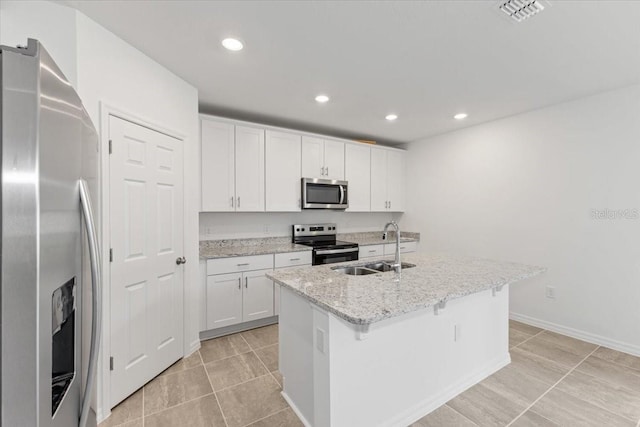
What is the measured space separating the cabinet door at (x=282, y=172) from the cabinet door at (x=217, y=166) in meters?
0.46

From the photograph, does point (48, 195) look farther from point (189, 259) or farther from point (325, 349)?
point (189, 259)

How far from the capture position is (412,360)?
181cm

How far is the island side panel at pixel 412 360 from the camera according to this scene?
152cm

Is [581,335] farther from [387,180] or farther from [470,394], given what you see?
[387,180]

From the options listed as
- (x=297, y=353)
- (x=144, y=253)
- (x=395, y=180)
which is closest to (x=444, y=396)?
(x=297, y=353)

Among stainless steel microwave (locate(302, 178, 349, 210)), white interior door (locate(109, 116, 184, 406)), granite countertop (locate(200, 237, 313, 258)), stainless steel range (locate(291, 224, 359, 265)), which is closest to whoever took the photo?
white interior door (locate(109, 116, 184, 406))

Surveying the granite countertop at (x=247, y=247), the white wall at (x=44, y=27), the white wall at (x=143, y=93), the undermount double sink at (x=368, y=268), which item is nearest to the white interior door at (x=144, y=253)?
the white wall at (x=143, y=93)

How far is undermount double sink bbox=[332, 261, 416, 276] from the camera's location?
2.26 m

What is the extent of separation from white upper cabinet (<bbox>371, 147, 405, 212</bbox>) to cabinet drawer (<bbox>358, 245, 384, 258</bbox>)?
676mm

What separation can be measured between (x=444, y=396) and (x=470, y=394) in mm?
239

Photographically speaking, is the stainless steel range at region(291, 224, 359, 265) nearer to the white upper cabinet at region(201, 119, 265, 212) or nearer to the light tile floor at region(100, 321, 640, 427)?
the white upper cabinet at region(201, 119, 265, 212)

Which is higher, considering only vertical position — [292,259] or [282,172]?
[282,172]

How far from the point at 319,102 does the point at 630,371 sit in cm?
374

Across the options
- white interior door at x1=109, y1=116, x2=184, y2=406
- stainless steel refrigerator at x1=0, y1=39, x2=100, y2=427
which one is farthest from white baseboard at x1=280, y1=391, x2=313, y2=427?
stainless steel refrigerator at x1=0, y1=39, x2=100, y2=427
